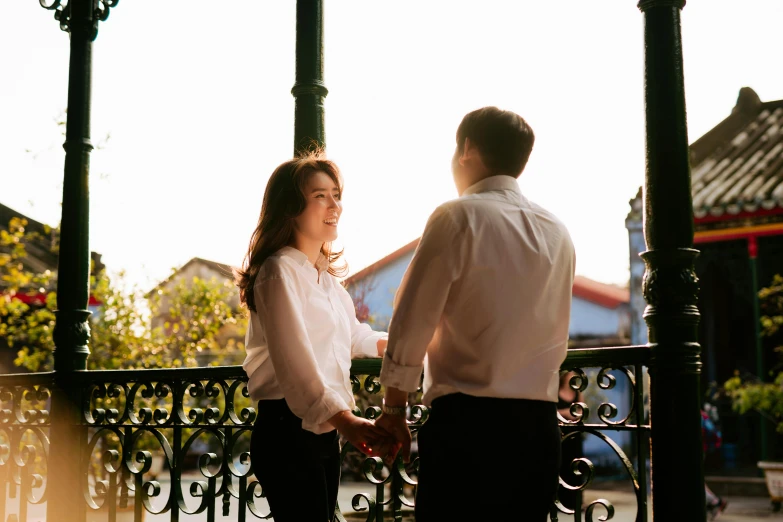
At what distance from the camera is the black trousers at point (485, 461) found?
1932mm

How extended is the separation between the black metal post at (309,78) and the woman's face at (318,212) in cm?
115

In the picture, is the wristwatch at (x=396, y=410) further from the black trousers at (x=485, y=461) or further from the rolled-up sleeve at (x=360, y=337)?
the rolled-up sleeve at (x=360, y=337)

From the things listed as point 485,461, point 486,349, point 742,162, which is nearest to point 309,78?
point 486,349

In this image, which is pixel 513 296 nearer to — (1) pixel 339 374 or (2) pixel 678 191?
(1) pixel 339 374

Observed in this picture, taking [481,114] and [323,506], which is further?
[323,506]

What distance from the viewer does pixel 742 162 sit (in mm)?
12305

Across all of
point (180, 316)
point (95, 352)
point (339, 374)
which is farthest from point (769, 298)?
point (339, 374)

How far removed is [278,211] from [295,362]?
20.3 inches

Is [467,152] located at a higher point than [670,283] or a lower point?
higher

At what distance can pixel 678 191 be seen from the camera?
107 inches

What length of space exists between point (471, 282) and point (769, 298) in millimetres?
10318

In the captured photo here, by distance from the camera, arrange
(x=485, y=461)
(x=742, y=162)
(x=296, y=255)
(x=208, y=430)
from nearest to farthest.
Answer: (x=485, y=461) < (x=296, y=255) < (x=208, y=430) < (x=742, y=162)

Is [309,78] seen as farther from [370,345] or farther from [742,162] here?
[742,162]

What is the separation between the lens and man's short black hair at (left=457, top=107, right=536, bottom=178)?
206cm
